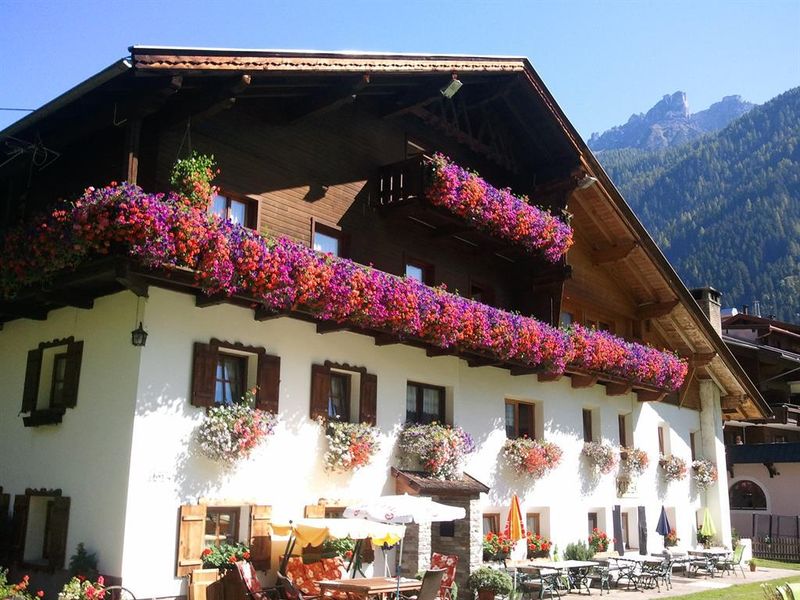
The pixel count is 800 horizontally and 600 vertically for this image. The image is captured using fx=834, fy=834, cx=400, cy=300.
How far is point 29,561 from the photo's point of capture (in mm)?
13742

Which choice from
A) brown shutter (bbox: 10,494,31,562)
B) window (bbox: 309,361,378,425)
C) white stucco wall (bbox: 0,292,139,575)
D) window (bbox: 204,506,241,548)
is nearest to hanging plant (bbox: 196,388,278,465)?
window (bbox: 204,506,241,548)

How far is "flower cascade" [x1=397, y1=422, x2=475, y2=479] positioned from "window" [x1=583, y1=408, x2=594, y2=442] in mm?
6836

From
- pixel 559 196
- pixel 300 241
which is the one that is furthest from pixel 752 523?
pixel 300 241

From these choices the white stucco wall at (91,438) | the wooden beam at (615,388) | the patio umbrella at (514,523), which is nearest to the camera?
the white stucco wall at (91,438)

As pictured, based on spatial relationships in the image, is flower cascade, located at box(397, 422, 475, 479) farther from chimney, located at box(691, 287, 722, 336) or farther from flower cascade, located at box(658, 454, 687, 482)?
chimney, located at box(691, 287, 722, 336)

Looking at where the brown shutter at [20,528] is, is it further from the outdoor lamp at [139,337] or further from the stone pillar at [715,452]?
the stone pillar at [715,452]

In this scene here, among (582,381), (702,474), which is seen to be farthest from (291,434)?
(702,474)

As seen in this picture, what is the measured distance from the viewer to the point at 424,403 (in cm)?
1791

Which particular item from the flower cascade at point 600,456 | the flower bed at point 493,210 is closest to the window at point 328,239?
the flower bed at point 493,210

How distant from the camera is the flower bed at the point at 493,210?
16641 mm

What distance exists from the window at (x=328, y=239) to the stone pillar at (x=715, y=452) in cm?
1695

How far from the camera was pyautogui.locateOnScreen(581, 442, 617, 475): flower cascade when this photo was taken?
21938 millimetres

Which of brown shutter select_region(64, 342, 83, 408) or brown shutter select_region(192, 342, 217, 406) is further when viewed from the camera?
brown shutter select_region(64, 342, 83, 408)

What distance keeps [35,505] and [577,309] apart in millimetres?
14922
